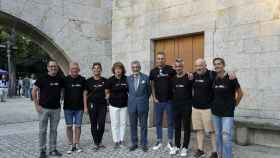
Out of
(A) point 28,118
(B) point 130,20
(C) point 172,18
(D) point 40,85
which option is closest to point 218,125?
(D) point 40,85

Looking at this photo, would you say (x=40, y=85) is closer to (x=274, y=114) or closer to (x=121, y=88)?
(x=121, y=88)

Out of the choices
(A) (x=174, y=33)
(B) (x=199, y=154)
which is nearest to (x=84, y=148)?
(B) (x=199, y=154)

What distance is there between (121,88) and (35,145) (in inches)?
83.4

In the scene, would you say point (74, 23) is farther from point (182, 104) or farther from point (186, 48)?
point (182, 104)

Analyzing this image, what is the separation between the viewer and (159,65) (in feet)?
23.0

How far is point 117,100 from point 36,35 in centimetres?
402

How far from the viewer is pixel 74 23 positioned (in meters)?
10.2

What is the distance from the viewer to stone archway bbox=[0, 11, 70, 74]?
30.6 feet

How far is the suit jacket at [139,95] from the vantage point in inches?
276

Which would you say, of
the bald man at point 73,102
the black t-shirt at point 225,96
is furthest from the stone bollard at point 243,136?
the bald man at point 73,102

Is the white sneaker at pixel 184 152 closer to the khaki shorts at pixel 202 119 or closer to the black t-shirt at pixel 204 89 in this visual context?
the khaki shorts at pixel 202 119

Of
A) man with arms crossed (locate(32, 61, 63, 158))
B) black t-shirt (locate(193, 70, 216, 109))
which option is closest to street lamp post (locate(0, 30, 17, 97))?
man with arms crossed (locate(32, 61, 63, 158))

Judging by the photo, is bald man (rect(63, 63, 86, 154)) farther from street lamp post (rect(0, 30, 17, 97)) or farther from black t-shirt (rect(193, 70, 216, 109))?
street lamp post (rect(0, 30, 17, 97))

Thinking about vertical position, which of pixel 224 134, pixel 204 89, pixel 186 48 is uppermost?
pixel 186 48
